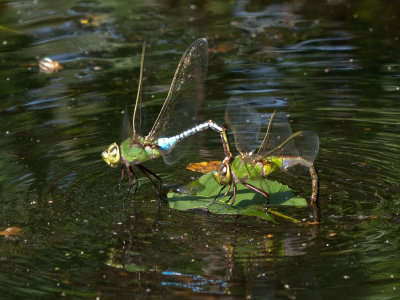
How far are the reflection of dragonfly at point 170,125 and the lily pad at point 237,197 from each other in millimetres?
284

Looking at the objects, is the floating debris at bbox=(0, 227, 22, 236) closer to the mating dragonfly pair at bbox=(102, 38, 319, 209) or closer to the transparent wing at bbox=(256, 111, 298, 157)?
the mating dragonfly pair at bbox=(102, 38, 319, 209)

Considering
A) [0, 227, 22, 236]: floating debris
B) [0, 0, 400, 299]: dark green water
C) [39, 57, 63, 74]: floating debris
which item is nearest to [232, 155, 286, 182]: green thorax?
[0, 0, 400, 299]: dark green water

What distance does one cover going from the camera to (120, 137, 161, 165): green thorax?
18.8 feet

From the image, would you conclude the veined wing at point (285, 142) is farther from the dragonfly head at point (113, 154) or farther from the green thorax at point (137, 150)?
the dragonfly head at point (113, 154)

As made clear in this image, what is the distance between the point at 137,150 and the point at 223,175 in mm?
711

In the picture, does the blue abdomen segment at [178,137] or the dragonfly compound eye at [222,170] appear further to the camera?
the blue abdomen segment at [178,137]

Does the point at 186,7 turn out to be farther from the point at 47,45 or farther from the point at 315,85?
the point at 315,85

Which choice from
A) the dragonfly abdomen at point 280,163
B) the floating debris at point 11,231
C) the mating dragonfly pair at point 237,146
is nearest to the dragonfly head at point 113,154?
the mating dragonfly pair at point 237,146

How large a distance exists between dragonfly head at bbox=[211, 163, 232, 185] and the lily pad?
0.16 metres

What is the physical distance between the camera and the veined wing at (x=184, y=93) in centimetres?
609

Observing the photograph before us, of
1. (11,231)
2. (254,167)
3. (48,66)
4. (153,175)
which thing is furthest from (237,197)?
(48,66)

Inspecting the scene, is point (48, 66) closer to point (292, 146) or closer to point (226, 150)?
point (226, 150)

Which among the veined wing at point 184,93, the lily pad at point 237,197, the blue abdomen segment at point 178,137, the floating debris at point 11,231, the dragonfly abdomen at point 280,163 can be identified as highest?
the veined wing at point 184,93

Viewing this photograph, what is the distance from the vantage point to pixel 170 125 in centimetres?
609
